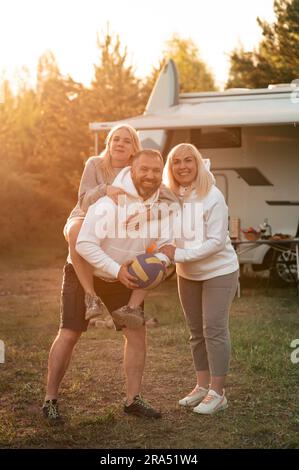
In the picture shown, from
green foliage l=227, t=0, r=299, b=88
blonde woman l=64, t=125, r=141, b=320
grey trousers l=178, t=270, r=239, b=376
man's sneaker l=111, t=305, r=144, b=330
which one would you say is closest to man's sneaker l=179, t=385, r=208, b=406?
grey trousers l=178, t=270, r=239, b=376

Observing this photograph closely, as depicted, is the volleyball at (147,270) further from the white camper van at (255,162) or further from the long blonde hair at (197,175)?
the white camper van at (255,162)

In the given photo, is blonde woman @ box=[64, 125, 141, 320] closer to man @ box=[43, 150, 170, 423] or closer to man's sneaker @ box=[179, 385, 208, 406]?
man @ box=[43, 150, 170, 423]

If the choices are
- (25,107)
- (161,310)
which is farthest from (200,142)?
(25,107)

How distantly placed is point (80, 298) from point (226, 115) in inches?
244

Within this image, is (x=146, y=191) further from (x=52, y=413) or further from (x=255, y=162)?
(x=255, y=162)

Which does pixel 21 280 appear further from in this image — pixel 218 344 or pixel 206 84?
pixel 206 84

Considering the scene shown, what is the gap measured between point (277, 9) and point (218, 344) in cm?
1905

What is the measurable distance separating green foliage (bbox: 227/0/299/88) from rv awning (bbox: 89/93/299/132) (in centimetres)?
1112

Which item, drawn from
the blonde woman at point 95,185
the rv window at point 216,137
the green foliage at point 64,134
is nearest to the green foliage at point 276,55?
the green foliage at point 64,134

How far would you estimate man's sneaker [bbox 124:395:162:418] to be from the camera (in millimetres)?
4941

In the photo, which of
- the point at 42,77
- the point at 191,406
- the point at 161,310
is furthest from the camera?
the point at 42,77

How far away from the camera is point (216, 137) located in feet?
39.0

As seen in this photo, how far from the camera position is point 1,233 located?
17.5 metres

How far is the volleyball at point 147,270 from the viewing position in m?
4.64
